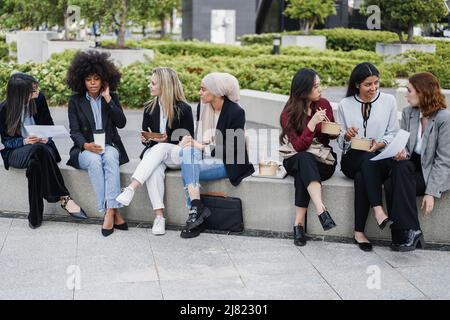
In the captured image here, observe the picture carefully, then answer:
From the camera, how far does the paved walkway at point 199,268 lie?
4.96 meters

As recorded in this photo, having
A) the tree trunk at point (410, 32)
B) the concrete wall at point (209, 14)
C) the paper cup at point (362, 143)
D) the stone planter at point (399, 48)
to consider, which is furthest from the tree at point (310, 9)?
the paper cup at point (362, 143)

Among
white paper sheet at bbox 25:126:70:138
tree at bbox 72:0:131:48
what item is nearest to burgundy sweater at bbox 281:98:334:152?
white paper sheet at bbox 25:126:70:138

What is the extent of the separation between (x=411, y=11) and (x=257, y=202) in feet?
55.8

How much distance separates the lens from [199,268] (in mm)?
5457

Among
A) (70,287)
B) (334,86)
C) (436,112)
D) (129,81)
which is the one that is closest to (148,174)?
(70,287)

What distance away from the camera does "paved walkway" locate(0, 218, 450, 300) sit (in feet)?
16.3

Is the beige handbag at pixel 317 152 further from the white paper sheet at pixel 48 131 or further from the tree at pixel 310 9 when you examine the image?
the tree at pixel 310 9

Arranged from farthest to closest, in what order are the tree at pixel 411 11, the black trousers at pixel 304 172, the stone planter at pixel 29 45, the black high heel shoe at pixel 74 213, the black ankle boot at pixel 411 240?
the stone planter at pixel 29 45 < the tree at pixel 411 11 < the black high heel shoe at pixel 74 213 < the black trousers at pixel 304 172 < the black ankle boot at pixel 411 240

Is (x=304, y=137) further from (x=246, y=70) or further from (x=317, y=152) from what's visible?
(x=246, y=70)

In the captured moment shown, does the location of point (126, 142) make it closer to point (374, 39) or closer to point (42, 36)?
point (42, 36)

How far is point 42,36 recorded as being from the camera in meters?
26.0

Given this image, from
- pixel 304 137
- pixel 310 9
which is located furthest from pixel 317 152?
pixel 310 9

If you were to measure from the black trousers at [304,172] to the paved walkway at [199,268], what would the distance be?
16.3 inches

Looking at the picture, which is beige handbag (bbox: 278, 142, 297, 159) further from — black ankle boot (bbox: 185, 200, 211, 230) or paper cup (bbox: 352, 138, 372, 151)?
black ankle boot (bbox: 185, 200, 211, 230)
